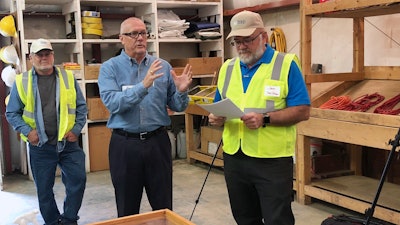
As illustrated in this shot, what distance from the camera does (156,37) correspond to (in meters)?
5.91

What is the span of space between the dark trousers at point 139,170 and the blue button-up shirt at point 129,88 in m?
0.09

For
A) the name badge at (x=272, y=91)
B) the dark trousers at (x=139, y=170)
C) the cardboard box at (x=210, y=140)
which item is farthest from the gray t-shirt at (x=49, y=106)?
the cardboard box at (x=210, y=140)

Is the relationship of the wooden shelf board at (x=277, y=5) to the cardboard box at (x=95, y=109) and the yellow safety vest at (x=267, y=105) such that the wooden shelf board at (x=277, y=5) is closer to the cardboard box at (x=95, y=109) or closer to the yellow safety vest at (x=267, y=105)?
A: the cardboard box at (x=95, y=109)

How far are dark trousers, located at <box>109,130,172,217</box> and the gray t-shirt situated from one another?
0.84m

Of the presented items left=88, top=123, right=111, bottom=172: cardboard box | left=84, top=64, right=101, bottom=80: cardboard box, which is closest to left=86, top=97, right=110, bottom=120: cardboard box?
left=88, top=123, right=111, bottom=172: cardboard box

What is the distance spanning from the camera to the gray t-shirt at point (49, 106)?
11.7 feet

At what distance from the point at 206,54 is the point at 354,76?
2.76 meters

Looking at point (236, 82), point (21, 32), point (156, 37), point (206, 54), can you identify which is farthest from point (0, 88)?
→ point (236, 82)

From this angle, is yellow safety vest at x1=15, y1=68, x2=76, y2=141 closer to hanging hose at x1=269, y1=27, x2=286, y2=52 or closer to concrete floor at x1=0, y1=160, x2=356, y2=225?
concrete floor at x1=0, y1=160, x2=356, y2=225

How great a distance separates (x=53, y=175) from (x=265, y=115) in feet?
6.81

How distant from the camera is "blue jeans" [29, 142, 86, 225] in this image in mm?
3600

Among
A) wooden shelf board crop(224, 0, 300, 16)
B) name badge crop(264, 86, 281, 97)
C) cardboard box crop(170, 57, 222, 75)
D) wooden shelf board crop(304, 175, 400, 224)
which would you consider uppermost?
wooden shelf board crop(224, 0, 300, 16)

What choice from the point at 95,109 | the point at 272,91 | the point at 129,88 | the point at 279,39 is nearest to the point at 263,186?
the point at 272,91

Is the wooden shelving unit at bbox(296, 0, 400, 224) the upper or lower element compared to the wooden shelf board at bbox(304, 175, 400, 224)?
upper
